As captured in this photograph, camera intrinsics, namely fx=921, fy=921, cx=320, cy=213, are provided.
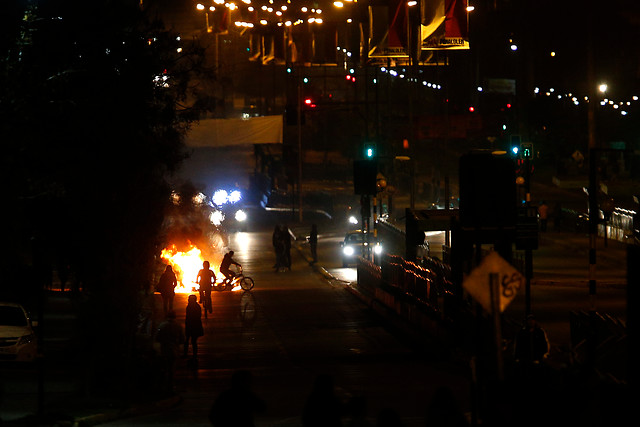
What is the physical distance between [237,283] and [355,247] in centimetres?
1011

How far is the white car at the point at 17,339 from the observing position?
1864 centimetres

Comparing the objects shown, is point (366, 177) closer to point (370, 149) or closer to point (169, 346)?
point (370, 149)

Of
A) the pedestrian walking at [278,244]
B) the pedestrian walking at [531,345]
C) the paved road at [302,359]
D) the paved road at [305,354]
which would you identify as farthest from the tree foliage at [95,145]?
the pedestrian walking at [278,244]

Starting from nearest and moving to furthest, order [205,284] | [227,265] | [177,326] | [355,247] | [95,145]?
[95,145] → [177,326] → [205,284] → [227,265] → [355,247]

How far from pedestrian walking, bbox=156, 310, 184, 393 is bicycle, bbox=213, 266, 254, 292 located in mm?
14179

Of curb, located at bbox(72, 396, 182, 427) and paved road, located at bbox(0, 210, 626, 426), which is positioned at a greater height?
curb, located at bbox(72, 396, 182, 427)

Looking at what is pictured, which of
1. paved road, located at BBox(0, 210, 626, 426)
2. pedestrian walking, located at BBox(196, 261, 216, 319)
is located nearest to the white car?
paved road, located at BBox(0, 210, 626, 426)

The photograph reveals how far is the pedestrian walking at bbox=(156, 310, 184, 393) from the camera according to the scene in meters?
15.1

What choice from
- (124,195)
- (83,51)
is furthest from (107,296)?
(83,51)

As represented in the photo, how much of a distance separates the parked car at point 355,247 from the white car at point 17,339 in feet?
60.4

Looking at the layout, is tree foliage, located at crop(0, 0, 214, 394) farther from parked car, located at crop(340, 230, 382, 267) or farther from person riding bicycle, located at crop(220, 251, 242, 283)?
parked car, located at crop(340, 230, 382, 267)

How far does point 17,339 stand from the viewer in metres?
18.7

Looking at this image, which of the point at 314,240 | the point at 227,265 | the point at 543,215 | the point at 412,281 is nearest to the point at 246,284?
the point at 227,265

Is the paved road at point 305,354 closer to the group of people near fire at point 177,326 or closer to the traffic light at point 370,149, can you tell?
the group of people near fire at point 177,326
